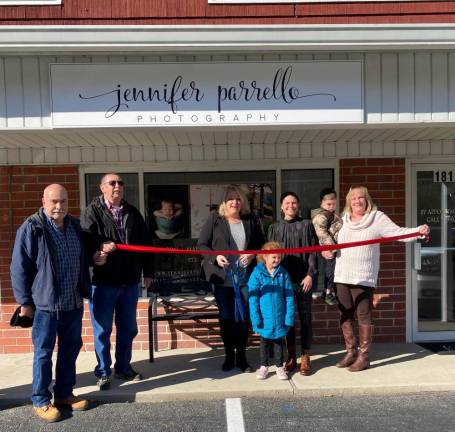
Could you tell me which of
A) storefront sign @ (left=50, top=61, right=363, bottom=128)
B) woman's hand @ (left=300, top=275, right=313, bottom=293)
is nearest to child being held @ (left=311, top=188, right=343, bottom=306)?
woman's hand @ (left=300, top=275, right=313, bottom=293)

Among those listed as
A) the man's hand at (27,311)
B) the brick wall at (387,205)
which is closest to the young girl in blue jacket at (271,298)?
the brick wall at (387,205)

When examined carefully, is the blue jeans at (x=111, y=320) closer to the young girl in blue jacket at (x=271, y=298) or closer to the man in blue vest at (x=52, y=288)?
the man in blue vest at (x=52, y=288)

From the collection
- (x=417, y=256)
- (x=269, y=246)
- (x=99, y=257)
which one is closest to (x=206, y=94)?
(x=269, y=246)

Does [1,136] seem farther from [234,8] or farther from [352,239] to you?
[352,239]

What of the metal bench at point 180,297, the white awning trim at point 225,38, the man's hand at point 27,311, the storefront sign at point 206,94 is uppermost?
the white awning trim at point 225,38

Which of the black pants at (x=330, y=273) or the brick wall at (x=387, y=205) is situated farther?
the brick wall at (x=387, y=205)

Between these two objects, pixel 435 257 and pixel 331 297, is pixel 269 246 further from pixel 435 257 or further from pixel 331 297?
pixel 435 257

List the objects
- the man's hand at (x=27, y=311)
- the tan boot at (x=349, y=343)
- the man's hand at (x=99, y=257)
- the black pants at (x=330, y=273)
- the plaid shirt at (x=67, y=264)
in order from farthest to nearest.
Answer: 1. the black pants at (x=330, y=273)
2. the tan boot at (x=349, y=343)
3. the man's hand at (x=99, y=257)
4. the plaid shirt at (x=67, y=264)
5. the man's hand at (x=27, y=311)

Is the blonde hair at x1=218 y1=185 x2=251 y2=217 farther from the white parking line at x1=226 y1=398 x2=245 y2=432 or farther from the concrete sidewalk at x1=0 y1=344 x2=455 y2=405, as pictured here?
the white parking line at x1=226 y1=398 x2=245 y2=432

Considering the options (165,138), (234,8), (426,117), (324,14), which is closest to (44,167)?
(165,138)

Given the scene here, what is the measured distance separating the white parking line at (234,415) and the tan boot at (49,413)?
1325 millimetres

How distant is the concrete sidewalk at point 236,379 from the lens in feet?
13.9

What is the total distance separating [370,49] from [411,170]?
1.91 meters

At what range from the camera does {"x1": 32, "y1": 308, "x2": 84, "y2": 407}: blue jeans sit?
148 inches
